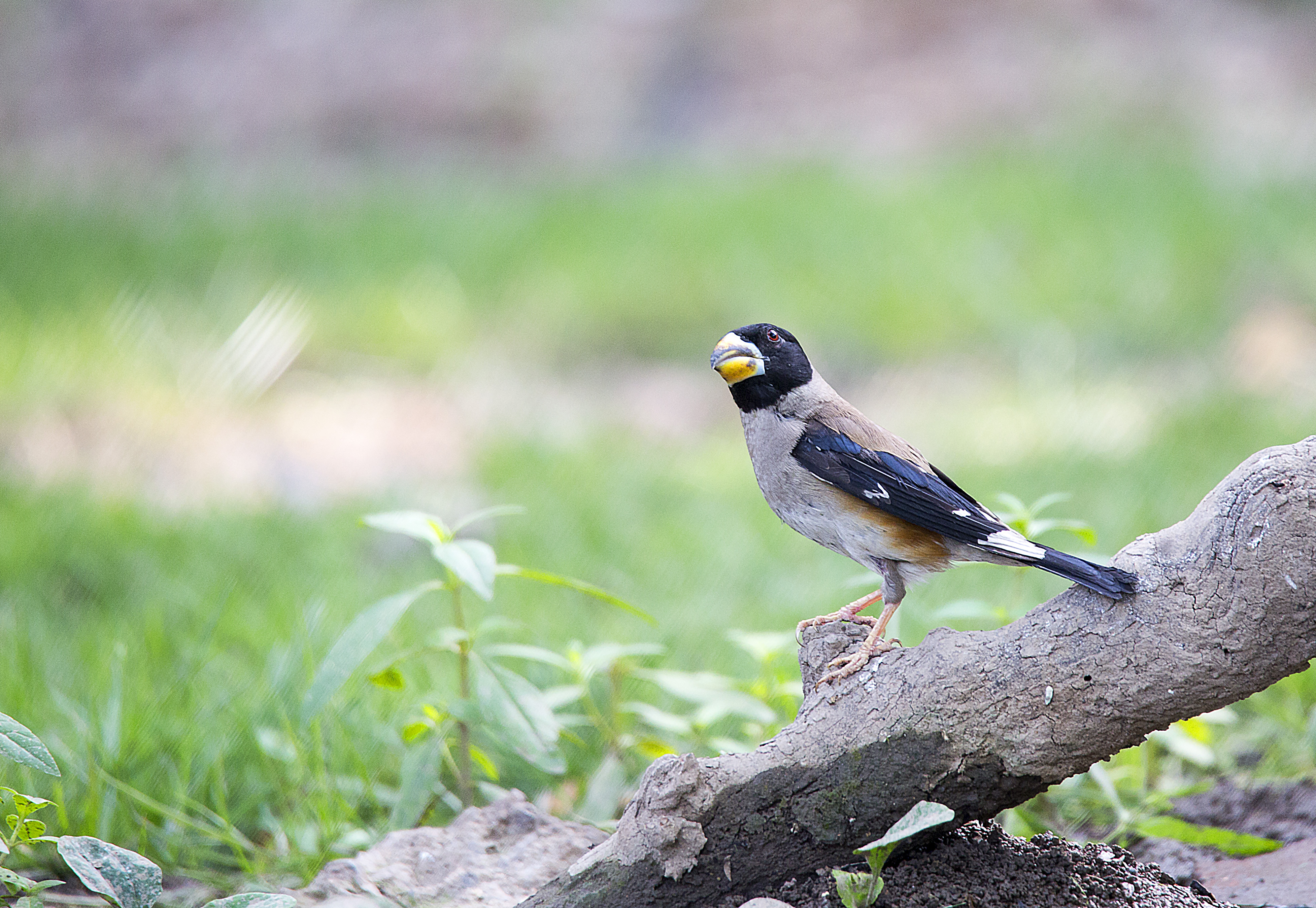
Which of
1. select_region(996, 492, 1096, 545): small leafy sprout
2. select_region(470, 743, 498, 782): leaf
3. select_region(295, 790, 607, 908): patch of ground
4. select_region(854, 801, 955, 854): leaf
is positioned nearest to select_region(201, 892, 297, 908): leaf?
select_region(295, 790, 607, 908): patch of ground

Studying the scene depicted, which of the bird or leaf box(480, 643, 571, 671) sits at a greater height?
the bird

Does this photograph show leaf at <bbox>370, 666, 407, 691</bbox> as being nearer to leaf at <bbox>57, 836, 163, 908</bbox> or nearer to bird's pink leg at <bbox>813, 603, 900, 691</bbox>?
leaf at <bbox>57, 836, 163, 908</bbox>

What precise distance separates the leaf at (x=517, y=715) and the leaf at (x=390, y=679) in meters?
0.18

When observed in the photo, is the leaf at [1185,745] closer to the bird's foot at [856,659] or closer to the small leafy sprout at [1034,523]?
the small leafy sprout at [1034,523]

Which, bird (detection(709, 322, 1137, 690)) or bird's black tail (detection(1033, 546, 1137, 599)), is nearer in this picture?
bird's black tail (detection(1033, 546, 1137, 599))

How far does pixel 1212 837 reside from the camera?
2477mm

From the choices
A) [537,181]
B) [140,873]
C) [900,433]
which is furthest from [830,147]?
[140,873]

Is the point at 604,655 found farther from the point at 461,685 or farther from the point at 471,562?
the point at 471,562

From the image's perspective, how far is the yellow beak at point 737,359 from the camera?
244cm

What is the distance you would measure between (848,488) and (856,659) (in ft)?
1.12

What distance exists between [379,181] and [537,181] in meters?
1.41

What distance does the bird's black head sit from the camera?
2455 millimetres

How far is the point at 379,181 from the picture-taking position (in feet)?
34.8

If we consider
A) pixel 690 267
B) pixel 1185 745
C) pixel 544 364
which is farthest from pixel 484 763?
pixel 690 267
